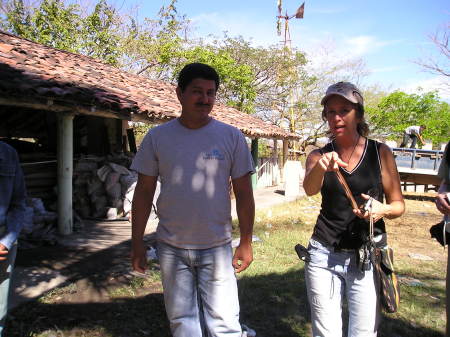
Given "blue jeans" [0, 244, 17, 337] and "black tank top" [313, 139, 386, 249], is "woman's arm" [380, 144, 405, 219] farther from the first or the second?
"blue jeans" [0, 244, 17, 337]

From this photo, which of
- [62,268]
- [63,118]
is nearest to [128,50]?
[63,118]

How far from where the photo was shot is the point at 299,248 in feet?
7.82

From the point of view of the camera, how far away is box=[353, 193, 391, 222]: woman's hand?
210 centimetres

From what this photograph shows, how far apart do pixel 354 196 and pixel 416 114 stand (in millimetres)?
21125

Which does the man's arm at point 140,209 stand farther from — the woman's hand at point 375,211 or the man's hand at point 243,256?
the woman's hand at point 375,211

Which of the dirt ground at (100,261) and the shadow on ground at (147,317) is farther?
the dirt ground at (100,261)

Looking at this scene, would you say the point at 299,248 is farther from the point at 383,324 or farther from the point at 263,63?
the point at 263,63

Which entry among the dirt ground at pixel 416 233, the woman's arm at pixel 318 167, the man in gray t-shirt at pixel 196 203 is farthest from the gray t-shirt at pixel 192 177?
the dirt ground at pixel 416 233

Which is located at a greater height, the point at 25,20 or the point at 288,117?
the point at 25,20

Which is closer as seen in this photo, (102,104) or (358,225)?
(358,225)

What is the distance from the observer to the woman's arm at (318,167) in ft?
6.86

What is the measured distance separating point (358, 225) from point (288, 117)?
24388 millimetres

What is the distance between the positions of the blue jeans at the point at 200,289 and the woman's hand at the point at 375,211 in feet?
2.42

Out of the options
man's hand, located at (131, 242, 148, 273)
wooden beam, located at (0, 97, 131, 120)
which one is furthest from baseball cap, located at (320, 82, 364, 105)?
wooden beam, located at (0, 97, 131, 120)
